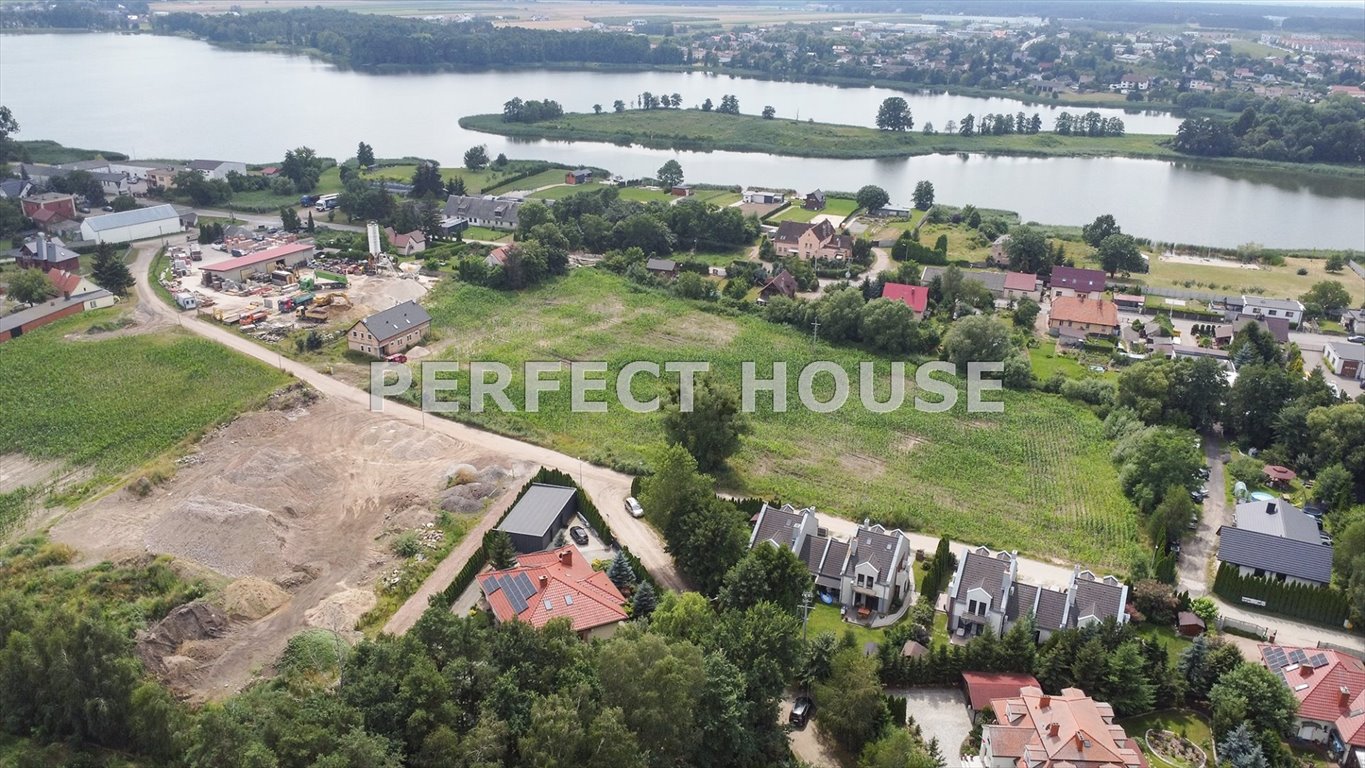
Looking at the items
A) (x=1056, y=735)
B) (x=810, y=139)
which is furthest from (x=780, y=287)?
(x=810, y=139)

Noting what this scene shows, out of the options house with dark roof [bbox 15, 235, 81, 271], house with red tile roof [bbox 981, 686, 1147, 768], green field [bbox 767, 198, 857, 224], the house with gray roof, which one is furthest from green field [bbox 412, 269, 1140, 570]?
house with dark roof [bbox 15, 235, 81, 271]

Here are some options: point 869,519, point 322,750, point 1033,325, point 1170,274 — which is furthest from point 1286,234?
point 322,750

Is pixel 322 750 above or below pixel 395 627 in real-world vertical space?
above

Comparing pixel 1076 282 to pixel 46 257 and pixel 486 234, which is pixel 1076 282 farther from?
pixel 46 257

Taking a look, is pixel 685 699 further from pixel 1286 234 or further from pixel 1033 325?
pixel 1286 234

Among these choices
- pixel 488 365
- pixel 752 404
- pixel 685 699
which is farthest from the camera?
pixel 488 365

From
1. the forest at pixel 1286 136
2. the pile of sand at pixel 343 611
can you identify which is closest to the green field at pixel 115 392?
the pile of sand at pixel 343 611
